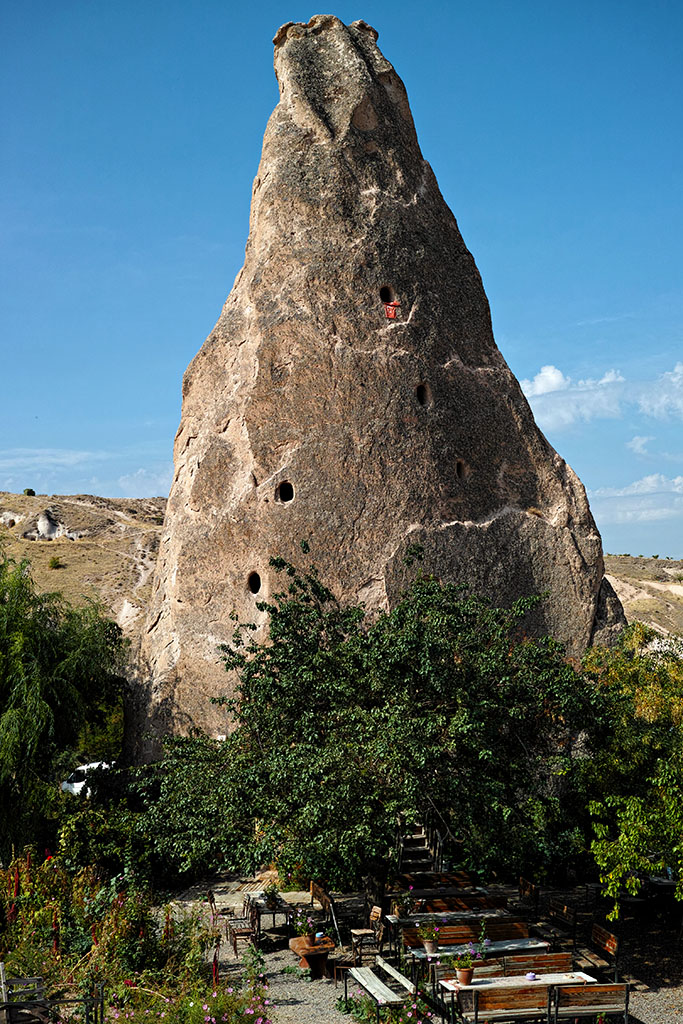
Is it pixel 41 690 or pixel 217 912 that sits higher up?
pixel 41 690

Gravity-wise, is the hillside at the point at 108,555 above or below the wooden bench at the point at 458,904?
above

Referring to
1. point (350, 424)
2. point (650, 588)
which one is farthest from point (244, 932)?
point (650, 588)

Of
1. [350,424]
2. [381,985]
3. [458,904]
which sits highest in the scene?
[350,424]

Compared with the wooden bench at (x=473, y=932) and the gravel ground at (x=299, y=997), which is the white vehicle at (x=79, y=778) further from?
the wooden bench at (x=473, y=932)

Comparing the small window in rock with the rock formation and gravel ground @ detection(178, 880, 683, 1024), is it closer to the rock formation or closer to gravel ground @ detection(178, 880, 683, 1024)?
the rock formation

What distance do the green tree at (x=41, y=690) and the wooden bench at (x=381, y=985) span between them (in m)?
7.38

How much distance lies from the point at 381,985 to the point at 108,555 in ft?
96.3

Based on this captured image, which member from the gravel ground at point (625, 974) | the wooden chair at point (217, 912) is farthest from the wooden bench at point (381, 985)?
the wooden chair at point (217, 912)

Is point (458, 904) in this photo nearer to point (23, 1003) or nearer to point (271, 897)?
point (271, 897)

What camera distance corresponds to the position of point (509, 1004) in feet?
34.5

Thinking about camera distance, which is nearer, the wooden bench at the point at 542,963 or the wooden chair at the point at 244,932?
the wooden bench at the point at 542,963

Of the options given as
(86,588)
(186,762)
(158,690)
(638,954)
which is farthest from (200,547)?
(86,588)

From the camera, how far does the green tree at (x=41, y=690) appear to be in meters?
16.8

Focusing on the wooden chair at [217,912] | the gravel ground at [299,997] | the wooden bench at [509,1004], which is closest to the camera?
the wooden bench at [509,1004]
